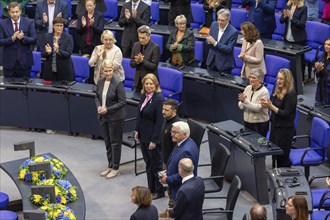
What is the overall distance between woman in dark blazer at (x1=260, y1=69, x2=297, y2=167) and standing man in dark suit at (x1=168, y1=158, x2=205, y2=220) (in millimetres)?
2290

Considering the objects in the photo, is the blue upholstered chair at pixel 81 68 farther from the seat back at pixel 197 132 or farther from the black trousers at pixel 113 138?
Result: the seat back at pixel 197 132

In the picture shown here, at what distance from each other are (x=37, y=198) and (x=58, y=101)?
4.40 meters

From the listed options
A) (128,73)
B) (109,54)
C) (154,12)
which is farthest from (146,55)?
(154,12)

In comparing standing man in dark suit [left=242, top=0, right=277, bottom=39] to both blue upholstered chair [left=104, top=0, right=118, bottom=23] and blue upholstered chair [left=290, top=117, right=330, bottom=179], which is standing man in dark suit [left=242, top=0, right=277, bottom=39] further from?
blue upholstered chair [left=290, top=117, right=330, bottom=179]

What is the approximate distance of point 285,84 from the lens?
1091 centimetres

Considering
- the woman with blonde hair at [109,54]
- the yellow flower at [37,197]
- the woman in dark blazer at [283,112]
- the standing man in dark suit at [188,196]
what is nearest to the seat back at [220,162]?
the woman in dark blazer at [283,112]

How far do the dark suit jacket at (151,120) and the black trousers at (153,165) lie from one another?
0.15 meters

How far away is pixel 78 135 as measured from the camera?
14.0 metres

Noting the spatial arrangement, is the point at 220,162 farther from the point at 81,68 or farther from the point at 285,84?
the point at 81,68

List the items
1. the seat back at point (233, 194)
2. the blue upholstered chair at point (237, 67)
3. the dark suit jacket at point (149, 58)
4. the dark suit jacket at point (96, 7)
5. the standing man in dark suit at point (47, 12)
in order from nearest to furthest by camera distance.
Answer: the seat back at point (233, 194), the dark suit jacket at point (149, 58), the blue upholstered chair at point (237, 67), the standing man in dark suit at point (47, 12), the dark suit jacket at point (96, 7)

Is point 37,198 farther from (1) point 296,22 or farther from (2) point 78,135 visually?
(1) point 296,22

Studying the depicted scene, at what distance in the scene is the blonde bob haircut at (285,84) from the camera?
428 inches

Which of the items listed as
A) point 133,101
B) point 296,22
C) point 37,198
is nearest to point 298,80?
point 296,22

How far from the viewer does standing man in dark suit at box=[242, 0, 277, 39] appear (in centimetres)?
1509
